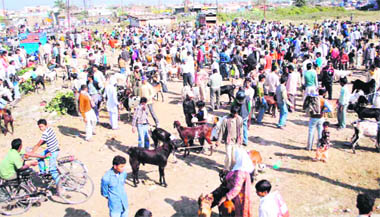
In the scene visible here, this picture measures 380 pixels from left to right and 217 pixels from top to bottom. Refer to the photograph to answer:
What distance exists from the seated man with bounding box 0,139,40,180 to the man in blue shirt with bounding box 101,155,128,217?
2.07 metres

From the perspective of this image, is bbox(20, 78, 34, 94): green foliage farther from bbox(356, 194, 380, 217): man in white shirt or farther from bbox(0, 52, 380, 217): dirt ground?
bbox(356, 194, 380, 217): man in white shirt

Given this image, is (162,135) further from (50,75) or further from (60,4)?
(60,4)

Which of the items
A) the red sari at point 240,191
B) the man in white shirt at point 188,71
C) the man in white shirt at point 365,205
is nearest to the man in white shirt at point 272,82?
the man in white shirt at point 188,71

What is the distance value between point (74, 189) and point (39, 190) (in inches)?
27.5

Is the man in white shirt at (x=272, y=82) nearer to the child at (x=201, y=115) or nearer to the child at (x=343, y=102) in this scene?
the child at (x=343, y=102)

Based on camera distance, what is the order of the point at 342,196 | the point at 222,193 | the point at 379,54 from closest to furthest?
the point at 222,193, the point at 342,196, the point at 379,54

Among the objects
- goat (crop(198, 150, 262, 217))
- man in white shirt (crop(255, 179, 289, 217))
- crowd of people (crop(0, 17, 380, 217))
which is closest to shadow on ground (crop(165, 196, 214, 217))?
goat (crop(198, 150, 262, 217))

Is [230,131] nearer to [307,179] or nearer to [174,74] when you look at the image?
[307,179]

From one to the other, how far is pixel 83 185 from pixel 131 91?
5.56 meters

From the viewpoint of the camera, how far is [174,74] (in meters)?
18.0

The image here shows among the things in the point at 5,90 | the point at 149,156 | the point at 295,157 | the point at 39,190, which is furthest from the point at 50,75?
the point at 295,157

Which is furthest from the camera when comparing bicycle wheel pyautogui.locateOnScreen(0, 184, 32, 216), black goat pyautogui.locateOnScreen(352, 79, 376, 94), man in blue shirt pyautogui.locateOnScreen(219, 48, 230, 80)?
man in blue shirt pyautogui.locateOnScreen(219, 48, 230, 80)

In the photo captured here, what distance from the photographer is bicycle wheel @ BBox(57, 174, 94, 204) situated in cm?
660

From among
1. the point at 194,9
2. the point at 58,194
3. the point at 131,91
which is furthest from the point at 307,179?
the point at 194,9
